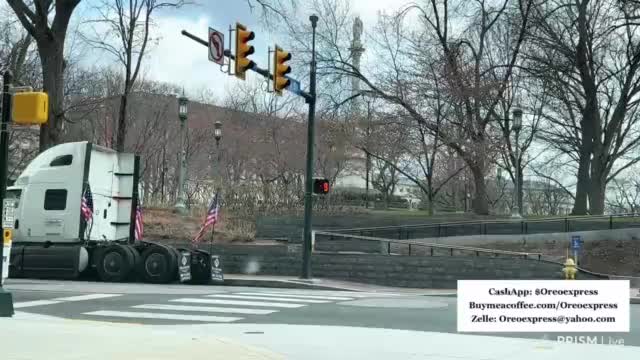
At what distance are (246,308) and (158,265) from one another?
24.8 feet

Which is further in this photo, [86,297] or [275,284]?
[275,284]

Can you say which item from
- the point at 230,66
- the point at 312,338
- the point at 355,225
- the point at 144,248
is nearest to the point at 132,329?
the point at 312,338

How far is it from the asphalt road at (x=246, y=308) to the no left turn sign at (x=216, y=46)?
5867 mm

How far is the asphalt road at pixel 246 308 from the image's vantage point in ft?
41.3

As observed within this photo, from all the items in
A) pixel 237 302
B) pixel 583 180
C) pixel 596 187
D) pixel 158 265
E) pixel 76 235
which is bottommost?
pixel 237 302

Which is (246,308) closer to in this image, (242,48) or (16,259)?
(242,48)

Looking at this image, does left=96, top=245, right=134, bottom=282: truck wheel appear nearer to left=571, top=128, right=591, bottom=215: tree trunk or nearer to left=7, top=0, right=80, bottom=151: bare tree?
left=7, top=0, right=80, bottom=151: bare tree

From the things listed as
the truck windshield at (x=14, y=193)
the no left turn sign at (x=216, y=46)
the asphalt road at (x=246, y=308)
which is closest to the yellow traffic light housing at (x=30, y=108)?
the asphalt road at (x=246, y=308)

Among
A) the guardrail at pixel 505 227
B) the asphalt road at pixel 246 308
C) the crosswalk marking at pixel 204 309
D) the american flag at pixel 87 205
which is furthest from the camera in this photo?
the guardrail at pixel 505 227

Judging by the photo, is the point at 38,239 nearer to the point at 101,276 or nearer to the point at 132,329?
the point at 101,276

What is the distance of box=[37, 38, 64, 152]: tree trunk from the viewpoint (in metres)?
27.8

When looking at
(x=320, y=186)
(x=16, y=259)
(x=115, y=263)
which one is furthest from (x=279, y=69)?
(x=16, y=259)

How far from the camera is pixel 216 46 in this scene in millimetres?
17594

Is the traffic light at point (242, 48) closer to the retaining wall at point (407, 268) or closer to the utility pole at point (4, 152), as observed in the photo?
the utility pole at point (4, 152)
